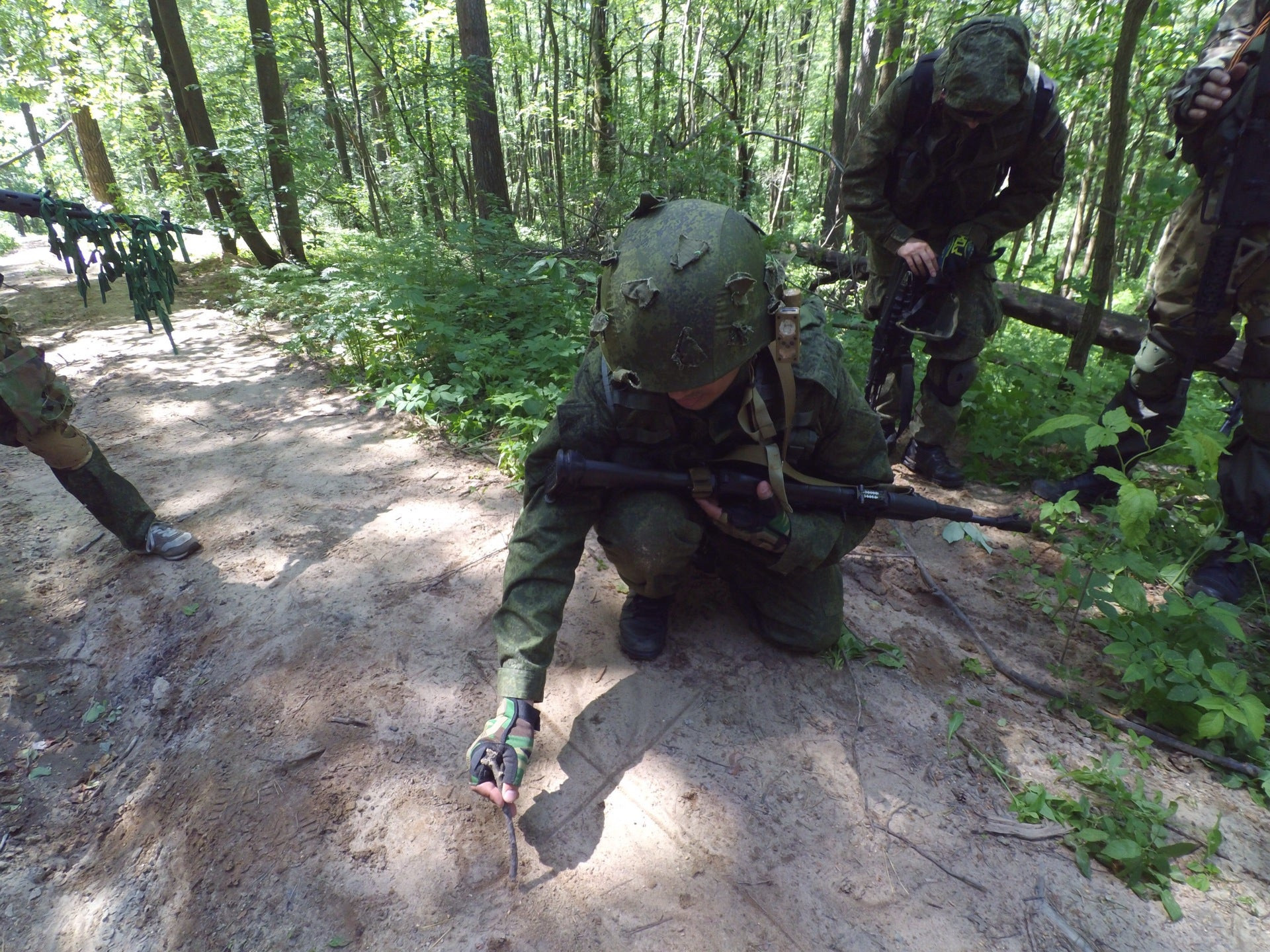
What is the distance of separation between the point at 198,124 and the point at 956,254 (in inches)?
376

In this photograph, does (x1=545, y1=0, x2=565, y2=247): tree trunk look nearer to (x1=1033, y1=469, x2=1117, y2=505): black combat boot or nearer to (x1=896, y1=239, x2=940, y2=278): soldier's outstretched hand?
(x1=896, y1=239, x2=940, y2=278): soldier's outstretched hand

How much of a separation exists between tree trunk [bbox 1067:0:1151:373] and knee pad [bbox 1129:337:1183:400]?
78 cm

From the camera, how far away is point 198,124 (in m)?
8.35

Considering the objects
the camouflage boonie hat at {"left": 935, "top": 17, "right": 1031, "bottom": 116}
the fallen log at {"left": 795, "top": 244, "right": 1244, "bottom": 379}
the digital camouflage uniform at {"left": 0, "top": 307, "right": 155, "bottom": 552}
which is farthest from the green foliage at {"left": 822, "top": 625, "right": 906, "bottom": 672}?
the fallen log at {"left": 795, "top": 244, "right": 1244, "bottom": 379}

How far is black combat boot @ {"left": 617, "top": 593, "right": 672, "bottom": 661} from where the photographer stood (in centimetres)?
243

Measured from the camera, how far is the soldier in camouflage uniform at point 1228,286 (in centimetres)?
264

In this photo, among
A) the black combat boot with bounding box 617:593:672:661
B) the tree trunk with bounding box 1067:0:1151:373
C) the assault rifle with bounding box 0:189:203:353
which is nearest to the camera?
the black combat boot with bounding box 617:593:672:661

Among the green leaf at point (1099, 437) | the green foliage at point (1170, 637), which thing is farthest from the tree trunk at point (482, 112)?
the green foliage at point (1170, 637)

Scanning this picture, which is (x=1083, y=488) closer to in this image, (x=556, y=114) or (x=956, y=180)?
(x=956, y=180)

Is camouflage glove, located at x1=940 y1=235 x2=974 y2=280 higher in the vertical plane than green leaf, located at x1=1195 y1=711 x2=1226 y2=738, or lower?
higher

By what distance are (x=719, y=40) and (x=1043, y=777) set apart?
12749 mm

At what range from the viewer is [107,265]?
2838mm

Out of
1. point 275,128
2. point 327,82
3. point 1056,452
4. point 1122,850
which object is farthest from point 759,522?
point 327,82

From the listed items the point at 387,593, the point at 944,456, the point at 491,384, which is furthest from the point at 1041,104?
the point at 387,593
